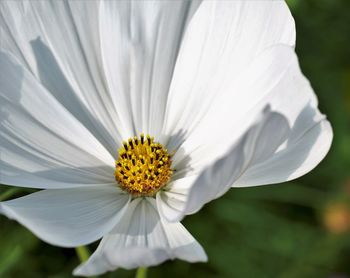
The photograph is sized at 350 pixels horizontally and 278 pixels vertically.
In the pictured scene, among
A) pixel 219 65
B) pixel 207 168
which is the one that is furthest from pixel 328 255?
pixel 207 168

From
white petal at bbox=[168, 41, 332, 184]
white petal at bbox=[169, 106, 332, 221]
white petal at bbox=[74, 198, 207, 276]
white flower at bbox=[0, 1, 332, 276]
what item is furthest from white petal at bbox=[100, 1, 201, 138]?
white petal at bbox=[169, 106, 332, 221]

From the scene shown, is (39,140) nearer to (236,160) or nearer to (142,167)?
(142,167)

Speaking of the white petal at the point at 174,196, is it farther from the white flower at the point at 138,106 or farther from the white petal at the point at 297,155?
the white petal at the point at 297,155

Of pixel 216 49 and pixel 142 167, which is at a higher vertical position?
pixel 216 49

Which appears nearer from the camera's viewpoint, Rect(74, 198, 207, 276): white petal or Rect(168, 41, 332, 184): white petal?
Rect(74, 198, 207, 276): white petal

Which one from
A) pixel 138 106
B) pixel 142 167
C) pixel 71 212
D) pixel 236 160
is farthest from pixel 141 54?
pixel 236 160

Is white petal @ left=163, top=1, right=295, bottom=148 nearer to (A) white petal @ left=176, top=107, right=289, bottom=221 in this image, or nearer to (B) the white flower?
(B) the white flower
